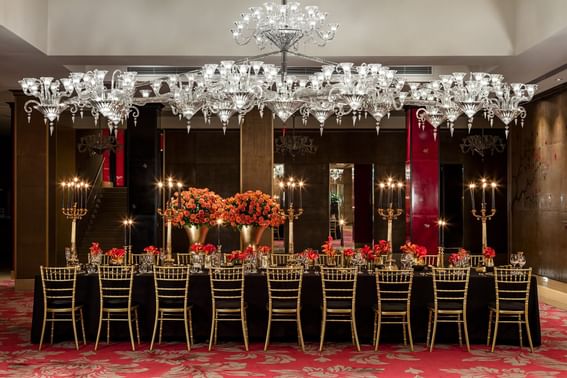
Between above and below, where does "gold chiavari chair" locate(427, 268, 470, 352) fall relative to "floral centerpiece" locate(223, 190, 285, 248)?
below

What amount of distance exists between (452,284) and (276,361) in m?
2.23

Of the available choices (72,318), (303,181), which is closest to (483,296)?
(72,318)

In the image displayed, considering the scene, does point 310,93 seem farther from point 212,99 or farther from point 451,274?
point 451,274

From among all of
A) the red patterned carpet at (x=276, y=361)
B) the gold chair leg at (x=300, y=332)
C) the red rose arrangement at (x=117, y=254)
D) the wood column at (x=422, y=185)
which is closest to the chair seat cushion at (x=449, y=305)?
the red patterned carpet at (x=276, y=361)

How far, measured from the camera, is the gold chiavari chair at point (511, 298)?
8086 millimetres

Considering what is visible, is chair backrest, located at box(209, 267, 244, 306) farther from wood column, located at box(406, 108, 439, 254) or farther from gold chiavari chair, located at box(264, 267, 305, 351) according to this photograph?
wood column, located at box(406, 108, 439, 254)

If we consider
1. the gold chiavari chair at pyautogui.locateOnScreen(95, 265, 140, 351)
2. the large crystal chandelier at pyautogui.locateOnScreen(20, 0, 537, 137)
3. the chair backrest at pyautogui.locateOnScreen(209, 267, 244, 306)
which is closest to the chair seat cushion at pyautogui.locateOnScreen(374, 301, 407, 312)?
the chair backrest at pyautogui.locateOnScreen(209, 267, 244, 306)

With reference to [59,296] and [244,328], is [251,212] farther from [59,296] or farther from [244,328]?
[59,296]

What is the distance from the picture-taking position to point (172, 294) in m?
8.45

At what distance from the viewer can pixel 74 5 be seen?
32.9 ft

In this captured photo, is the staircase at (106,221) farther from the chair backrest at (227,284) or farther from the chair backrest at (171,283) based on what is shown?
the chair backrest at (227,284)

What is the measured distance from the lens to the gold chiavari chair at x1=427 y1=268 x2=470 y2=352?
26.5 ft

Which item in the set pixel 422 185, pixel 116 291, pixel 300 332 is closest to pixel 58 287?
pixel 116 291

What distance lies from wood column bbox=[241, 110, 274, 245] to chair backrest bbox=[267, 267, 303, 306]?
5257 mm
